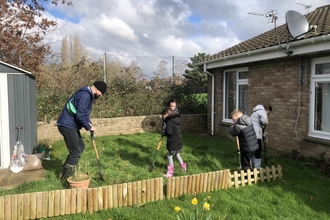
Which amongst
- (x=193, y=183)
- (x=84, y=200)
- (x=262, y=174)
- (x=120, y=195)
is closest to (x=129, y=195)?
(x=120, y=195)

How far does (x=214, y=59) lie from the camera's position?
9.72m

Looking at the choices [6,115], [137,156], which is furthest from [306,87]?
[6,115]

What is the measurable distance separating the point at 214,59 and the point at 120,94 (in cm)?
411

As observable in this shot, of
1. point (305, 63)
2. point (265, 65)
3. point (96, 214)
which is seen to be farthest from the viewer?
point (265, 65)

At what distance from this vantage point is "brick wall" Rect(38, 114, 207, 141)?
9.48m

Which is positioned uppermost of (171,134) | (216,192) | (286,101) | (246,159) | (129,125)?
(286,101)

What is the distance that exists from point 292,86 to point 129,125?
245 inches

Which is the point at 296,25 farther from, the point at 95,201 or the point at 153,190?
the point at 95,201

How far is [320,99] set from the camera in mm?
6523

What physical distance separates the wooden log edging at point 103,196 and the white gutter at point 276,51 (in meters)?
3.25

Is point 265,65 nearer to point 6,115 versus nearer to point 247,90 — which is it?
point 247,90

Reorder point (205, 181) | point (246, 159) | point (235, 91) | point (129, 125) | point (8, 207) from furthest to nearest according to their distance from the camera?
point (129, 125) → point (235, 91) → point (246, 159) → point (205, 181) → point (8, 207)

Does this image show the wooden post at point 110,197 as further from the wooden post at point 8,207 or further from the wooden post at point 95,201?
the wooden post at point 8,207

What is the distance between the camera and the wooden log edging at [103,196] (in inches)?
143
